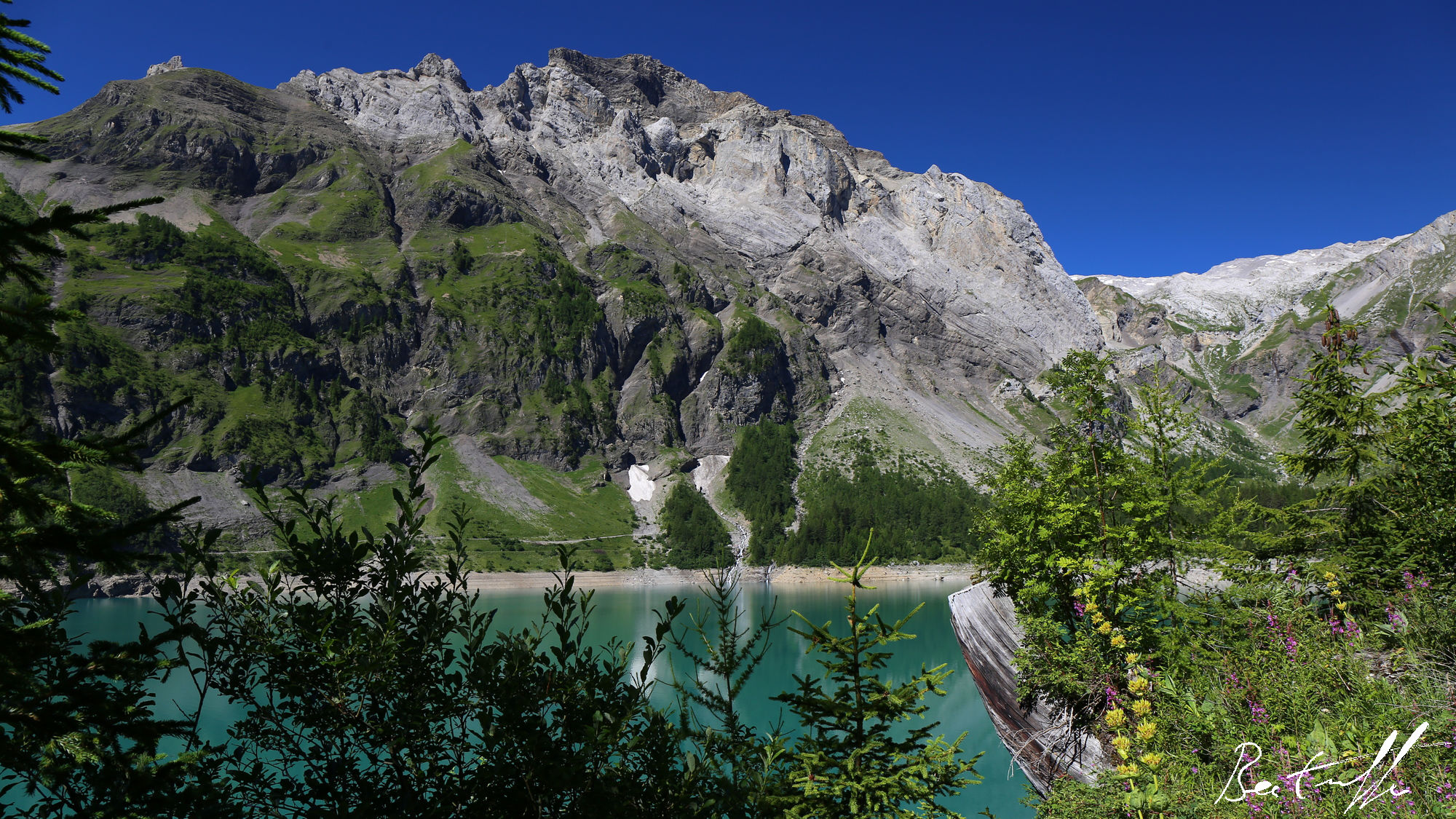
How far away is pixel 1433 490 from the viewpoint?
11.9 meters

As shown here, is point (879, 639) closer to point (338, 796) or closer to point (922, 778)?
point (922, 778)

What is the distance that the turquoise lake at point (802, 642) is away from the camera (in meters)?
31.2

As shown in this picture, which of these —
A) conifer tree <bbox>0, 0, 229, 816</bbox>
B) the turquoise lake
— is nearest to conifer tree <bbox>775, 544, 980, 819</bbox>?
the turquoise lake

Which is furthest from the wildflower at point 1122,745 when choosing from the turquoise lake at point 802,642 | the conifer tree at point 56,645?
the conifer tree at point 56,645

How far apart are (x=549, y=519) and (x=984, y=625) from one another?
151642 millimetres

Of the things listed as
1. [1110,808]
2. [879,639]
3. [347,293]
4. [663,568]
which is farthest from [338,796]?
[347,293]

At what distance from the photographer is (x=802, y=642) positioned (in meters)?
78.1

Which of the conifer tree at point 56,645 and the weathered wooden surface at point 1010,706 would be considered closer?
the conifer tree at point 56,645

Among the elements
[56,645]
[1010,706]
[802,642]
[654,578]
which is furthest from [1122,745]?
[654,578]

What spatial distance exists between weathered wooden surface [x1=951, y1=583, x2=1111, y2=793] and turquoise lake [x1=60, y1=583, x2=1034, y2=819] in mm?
779

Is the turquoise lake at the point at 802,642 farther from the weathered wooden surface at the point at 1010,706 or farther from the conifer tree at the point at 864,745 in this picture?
the weathered wooden surface at the point at 1010,706

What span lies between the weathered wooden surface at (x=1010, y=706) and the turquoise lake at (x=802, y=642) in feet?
2.56

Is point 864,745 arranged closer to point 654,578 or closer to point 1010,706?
point 1010,706

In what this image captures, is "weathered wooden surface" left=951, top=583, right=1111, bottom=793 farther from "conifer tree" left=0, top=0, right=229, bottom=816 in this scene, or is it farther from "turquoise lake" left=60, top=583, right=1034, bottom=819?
"conifer tree" left=0, top=0, right=229, bottom=816
